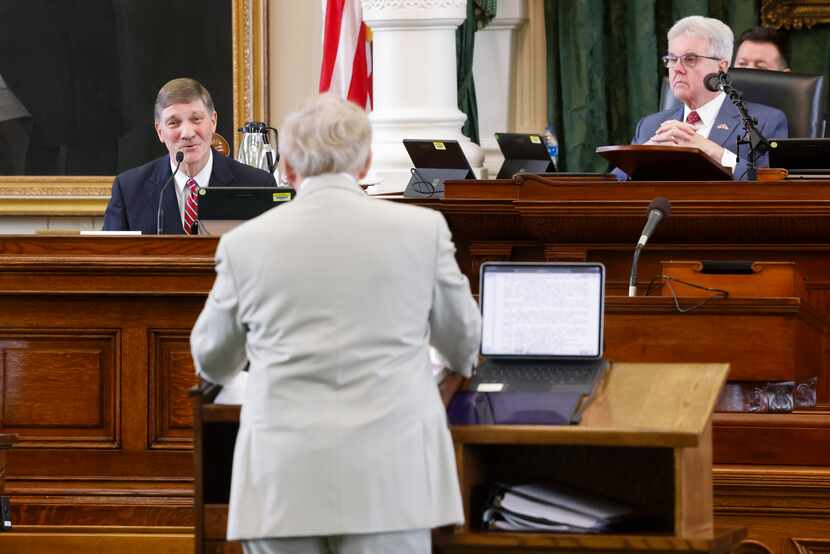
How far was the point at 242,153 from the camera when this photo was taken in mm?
7039

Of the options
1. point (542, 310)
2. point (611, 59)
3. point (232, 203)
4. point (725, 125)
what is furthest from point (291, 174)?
point (611, 59)

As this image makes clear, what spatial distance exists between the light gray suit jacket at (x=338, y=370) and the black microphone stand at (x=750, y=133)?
258cm

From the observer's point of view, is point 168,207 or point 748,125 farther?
point 168,207

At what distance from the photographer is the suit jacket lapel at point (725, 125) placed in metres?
6.40

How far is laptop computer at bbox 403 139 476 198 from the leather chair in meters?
1.09

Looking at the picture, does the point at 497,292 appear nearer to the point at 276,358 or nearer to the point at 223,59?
the point at 276,358

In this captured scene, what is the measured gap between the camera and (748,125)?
5.54 metres

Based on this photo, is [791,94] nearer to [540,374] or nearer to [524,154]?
[524,154]

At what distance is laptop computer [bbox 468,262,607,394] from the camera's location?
3.56 m

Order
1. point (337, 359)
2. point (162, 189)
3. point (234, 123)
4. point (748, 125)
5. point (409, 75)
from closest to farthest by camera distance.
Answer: point (337, 359)
point (748, 125)
point (162, 189)
point (409, 75)
point (234, 123)

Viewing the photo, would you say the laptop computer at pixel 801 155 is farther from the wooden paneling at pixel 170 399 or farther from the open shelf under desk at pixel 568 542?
the open shelf under desk at pixel 568 542

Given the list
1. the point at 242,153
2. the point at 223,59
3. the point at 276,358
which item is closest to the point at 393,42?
the point at 242,153

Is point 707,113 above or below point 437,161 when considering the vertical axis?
above

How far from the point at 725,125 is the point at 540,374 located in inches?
124
